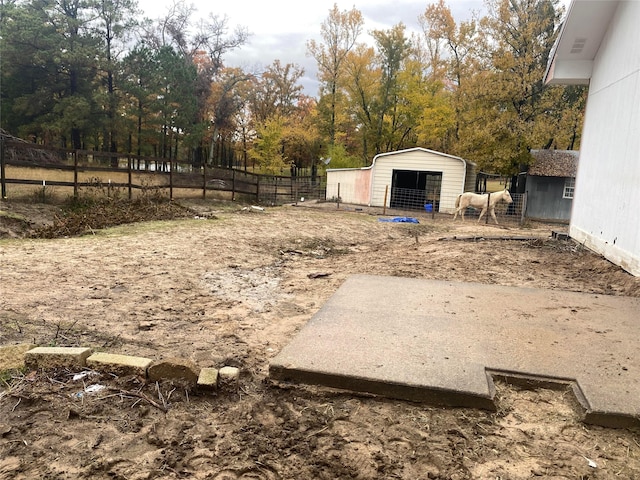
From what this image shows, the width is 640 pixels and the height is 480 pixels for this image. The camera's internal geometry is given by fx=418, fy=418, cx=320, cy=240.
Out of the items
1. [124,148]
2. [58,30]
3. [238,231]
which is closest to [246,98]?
[124,148]

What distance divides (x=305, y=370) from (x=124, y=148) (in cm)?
3961

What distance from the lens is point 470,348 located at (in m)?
3.14

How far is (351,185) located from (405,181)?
3.27 metres

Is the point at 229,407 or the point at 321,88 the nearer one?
the point at 229,407

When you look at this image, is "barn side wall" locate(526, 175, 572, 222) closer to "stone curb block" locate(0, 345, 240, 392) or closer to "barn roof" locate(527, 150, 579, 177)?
"barn roof" locate(527, 150, 579, 177)

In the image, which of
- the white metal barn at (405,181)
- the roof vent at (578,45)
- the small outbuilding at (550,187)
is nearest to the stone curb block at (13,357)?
the roof vent at (578,45)

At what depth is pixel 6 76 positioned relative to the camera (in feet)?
84.4

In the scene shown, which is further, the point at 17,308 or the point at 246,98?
the point at 246,98

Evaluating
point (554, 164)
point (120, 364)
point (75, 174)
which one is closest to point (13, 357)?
point (120, 364)

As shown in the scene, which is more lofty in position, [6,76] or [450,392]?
[6,76]

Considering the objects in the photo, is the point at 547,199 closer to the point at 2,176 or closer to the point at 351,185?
the point at 351,185

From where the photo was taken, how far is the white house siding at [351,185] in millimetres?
22453

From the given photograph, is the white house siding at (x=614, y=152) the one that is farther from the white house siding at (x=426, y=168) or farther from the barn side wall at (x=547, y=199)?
the barn side wall at (x=547, y=199)

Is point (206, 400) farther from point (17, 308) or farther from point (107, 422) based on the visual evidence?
point (17, 308)
